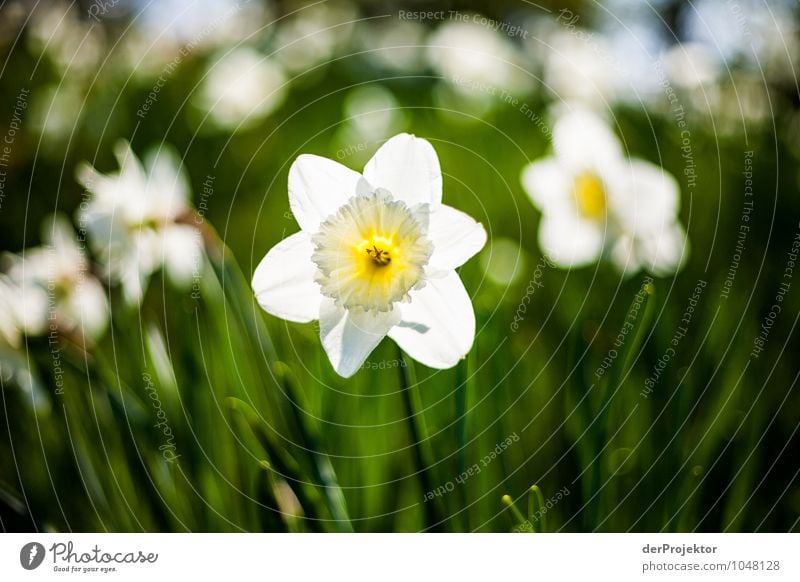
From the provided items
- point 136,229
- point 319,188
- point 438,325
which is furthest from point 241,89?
point 438,325

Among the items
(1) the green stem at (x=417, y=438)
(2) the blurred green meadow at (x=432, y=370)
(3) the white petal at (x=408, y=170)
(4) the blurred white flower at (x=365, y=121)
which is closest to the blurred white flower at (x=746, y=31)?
(2) the blurred green meadow at (x=432, y=370)

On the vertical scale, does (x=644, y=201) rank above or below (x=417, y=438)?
above

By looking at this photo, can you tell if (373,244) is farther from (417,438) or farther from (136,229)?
(136,229)

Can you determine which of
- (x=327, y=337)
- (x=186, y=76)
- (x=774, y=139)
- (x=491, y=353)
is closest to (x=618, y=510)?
→ (x=491, y=353)

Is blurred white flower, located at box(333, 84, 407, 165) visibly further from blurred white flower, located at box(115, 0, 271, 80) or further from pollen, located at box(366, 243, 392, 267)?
pollen, located at box(366, 243, 392, 267)
